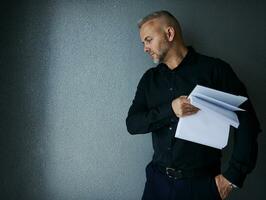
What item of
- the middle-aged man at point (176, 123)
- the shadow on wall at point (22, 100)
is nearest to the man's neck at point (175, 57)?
the middle-aged man at point (176, 123)

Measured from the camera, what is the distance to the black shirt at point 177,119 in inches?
51.7

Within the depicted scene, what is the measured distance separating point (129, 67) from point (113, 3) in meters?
0.40

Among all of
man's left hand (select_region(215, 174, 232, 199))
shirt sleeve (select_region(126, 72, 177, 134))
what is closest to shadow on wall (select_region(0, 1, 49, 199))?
shirt sleeve (select_region(126, 72, 177, 134))

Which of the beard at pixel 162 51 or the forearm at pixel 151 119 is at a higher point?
the beard at pixel 162 51

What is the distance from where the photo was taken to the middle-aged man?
1.32 meters

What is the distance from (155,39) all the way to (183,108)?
40 centimetres

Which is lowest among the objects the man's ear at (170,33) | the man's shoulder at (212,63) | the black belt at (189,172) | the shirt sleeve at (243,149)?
the black belt at (189,172)

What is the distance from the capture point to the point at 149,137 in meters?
1.82

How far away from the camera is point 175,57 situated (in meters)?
1.51

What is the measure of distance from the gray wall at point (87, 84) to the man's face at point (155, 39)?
0.32 meters

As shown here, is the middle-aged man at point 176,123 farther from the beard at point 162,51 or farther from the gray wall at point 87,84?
the gray wall at point 87,84

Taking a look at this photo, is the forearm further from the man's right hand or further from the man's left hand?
the man's left hand

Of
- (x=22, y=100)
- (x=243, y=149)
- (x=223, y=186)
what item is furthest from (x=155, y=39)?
(x=22, y=100)

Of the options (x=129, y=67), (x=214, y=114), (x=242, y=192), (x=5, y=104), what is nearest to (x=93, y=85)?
(x=129, y=67)
